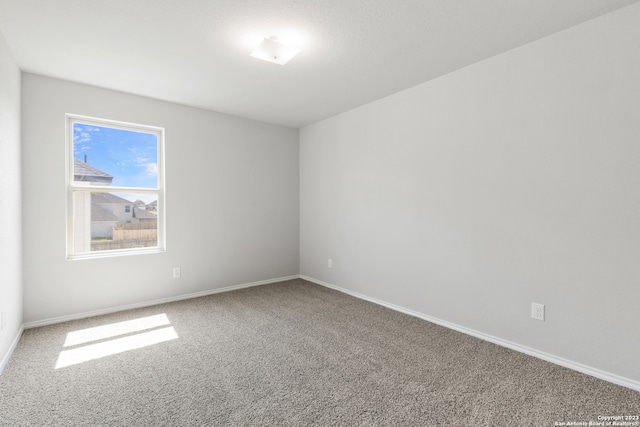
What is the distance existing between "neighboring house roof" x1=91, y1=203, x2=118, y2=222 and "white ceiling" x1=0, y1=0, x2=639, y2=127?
1296mm

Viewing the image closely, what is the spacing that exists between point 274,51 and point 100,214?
8.61 feet

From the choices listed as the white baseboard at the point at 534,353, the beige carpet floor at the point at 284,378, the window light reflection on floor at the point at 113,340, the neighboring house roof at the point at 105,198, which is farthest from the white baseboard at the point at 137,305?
the white baseboard at the point at 534,353

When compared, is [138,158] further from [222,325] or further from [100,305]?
[222,325]

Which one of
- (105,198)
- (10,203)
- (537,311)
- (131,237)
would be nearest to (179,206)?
(131,237)

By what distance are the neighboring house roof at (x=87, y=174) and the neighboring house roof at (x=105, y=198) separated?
0.14 meters

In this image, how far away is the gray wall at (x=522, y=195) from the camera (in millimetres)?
2002

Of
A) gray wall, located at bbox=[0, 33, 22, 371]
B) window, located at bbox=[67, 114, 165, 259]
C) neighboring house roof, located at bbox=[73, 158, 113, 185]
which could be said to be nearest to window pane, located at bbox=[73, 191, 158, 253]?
window, located at bbox=[67, 114, 165, 259]

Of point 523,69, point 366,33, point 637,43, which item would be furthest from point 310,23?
point 637,43

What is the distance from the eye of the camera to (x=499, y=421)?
1.65m

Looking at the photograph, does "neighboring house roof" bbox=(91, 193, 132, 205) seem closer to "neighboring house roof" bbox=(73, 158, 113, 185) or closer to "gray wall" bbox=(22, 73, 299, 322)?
"neighboring house roof" bbox=(73, 158, 113, 185)

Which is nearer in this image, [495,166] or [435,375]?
[435,375]

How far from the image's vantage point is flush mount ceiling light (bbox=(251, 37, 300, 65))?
2.32 meters

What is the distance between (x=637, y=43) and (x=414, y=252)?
2.23m

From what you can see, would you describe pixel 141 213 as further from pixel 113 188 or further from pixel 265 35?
pixel 265 35
